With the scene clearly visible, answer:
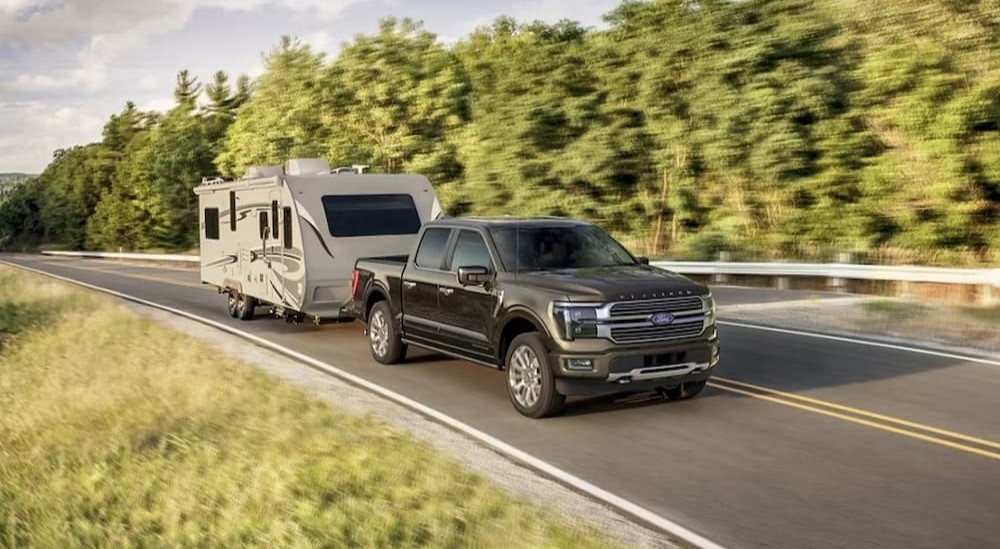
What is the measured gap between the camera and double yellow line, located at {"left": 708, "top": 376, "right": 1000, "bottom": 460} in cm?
820

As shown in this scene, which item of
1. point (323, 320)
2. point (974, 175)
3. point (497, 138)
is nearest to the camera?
point (323, 320)

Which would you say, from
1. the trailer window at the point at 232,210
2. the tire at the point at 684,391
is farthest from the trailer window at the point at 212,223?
the tire at the point at 684,391

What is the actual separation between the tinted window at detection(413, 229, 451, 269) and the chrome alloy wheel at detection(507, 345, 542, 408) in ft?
6.99

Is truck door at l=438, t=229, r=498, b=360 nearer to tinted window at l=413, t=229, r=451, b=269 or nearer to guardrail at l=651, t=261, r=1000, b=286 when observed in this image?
tinted window at l=413, t=229, r=451, b=269

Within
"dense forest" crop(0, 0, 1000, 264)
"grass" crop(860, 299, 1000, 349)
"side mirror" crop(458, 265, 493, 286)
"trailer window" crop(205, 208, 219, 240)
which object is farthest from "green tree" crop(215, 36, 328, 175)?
"side mirror" crop(458, 265, 493, 286)

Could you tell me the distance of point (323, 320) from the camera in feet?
51.2

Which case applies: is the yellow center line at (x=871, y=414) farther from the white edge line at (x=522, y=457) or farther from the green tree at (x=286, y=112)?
the green tree at (x=286, y=112)

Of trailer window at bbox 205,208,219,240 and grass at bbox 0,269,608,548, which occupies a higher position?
trailer window at bbox 205,208,219,240

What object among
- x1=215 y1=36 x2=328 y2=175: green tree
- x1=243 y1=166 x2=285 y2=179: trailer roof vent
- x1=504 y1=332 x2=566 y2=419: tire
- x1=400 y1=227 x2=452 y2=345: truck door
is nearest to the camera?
x1=504 y1=332 x2=566 y2=419: tire

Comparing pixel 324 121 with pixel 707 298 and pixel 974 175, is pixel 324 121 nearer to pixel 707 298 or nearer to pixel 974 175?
pixel 974 175

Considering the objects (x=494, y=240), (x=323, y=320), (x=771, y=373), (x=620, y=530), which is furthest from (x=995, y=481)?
(x=323, y=320)

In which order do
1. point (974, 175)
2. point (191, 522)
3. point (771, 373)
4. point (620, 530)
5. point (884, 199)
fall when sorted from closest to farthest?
point (620, 530), point (191, 522), point (771, 373), point (974, 175), point (884, 199)

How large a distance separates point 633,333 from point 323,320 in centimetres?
755

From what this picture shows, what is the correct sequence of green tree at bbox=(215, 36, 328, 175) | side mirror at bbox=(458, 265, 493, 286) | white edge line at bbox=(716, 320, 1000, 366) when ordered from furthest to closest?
green tree at bbox=(215, 36, 328, 175) < white edge line at bbox=(716, 320, 1000, 366) < side mirror at bbox=(458, 265, 493, 286)
